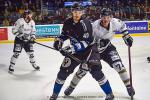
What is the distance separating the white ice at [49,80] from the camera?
17.3ft

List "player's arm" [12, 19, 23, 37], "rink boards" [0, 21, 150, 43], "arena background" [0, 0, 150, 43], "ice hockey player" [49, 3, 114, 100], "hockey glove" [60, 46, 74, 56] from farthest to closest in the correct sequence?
"arena background" [0, 0, 150, 43] → "rink boards" [0, 21, 150, 43] → "player's arm" [12, 19, 23, 37] → "hockey glove" [60, 46, 74, 56] → "ice hockey player" [49, 3, 114, 100]

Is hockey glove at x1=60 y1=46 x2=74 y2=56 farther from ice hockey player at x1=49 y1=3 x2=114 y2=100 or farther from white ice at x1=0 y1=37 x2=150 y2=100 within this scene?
white ice at x1=0 y1=37 x2=150 y2=100

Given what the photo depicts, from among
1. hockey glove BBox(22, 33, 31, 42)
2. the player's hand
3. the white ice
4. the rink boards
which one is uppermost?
the player's hand

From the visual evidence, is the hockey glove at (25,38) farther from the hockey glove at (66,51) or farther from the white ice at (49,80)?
the hockey glove at (66,51)

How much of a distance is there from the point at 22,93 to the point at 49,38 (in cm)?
536

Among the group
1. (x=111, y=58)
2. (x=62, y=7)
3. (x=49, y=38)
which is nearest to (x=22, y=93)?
(x=111, y=58)

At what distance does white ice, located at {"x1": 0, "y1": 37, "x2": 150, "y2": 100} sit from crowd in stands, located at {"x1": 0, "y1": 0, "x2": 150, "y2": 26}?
2.45 m

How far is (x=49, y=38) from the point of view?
10688 millimetres

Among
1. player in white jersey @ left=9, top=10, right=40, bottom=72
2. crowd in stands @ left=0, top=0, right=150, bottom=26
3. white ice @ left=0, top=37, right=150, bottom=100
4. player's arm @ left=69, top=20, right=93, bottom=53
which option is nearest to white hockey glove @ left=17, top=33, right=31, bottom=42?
player in white jersey @ left=9, top=10, right=40, bottom=72

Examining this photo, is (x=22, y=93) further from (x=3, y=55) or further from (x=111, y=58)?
(x=3, y=55)

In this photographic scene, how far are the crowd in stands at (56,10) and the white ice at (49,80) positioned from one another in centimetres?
245

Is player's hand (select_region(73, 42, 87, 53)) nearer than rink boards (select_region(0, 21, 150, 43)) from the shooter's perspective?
Yes

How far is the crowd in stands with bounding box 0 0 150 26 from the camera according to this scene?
11.0 m

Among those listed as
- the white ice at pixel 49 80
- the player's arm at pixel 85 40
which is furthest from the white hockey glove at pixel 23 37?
the player's arm at pixel 85 40
